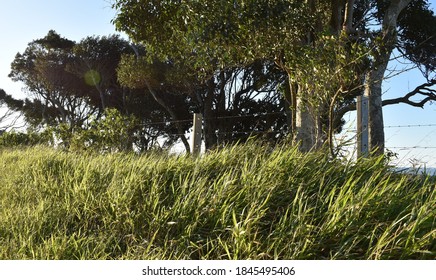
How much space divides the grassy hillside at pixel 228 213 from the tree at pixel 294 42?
184cm

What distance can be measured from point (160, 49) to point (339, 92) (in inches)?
232

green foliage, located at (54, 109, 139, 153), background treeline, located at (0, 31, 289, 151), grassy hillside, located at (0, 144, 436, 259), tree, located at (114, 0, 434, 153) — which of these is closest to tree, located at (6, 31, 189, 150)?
background treeline, located at (0, 31, 289, 151)

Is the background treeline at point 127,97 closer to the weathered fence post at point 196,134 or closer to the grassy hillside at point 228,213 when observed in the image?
the weathered fence post at point 196,134

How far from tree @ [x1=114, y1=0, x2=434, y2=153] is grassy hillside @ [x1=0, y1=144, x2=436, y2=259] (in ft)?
6.03

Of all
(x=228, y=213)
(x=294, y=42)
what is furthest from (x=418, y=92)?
(x=228, y=213)

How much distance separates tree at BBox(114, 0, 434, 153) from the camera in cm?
727

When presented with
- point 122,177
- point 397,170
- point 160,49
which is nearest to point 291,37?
point 160,49

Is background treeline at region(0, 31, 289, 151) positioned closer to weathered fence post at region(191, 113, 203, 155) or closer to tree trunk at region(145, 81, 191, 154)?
tree trunk at region(145, 81, 191, 154)

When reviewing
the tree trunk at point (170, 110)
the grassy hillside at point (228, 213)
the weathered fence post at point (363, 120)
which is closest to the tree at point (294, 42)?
the weathered fence post at point (363, 120)

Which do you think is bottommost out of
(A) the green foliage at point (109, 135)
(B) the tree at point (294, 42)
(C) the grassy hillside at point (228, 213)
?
(C) the grassy hillside at point (228, 213)

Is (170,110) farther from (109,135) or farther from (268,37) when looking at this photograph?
(268,37)

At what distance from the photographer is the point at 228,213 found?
14.1 feet

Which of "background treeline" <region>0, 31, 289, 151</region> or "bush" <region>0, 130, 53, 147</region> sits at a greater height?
"background treeline" <region>0, 31, 289, 151</region>

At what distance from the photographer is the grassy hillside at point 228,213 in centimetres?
379
